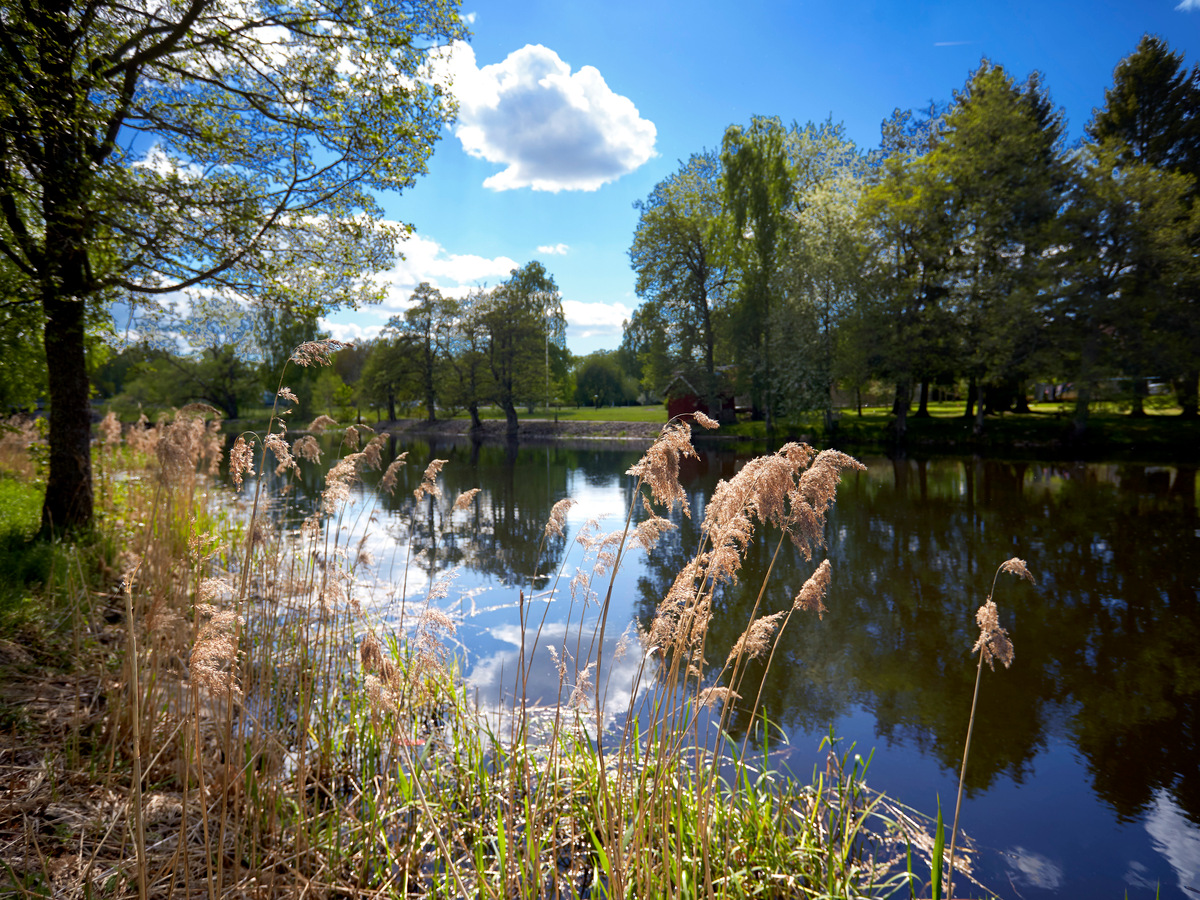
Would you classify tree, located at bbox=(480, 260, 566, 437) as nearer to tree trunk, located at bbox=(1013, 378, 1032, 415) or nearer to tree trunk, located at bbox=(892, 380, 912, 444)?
tree trunk, located at bbox=(892, 380, 912, 444)

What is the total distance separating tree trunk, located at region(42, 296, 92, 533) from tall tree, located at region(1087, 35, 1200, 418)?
30.6 metres

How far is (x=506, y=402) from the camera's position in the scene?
1741 inches

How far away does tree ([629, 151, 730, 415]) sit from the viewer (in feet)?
113

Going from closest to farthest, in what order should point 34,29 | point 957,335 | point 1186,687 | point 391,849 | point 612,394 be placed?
point 391,849 < point 34,29 < point 1186,687 < point 957,335 < point 612,394

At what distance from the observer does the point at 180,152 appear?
7.93 m

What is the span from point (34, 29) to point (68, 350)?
3596 millimetres

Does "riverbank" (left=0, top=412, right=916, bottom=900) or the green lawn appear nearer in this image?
"riverbank" (left=0, top=412, right=916, bottom=900)

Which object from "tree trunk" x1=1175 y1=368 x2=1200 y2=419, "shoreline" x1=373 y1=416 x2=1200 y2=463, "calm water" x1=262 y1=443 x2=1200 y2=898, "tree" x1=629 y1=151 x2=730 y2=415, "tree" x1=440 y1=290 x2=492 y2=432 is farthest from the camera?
"tree" x1=440 y1=290 x2=492 y2=432

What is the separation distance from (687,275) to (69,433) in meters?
31.8

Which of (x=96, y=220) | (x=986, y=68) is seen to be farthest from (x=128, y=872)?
(x=986, y=68)

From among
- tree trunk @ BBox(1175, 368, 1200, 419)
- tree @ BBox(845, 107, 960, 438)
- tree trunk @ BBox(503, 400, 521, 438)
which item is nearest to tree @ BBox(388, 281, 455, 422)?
tree trunk @ BBox(503, 400, 521, 438)

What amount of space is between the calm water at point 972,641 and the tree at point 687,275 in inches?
834

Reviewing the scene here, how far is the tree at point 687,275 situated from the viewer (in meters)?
34.5

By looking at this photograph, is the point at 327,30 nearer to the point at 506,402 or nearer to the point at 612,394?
the point at 506,402
